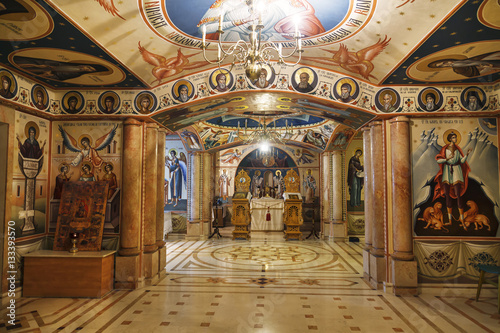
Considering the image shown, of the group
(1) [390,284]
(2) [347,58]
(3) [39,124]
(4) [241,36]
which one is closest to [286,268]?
(1) [390,284]

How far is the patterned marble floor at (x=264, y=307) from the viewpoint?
523 cm

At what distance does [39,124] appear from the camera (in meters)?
7.11

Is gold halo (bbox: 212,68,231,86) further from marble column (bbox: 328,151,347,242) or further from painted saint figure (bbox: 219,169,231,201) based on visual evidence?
painted saint figure (bbox: 219,169,231,201)

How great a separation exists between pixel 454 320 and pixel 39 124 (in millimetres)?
8758

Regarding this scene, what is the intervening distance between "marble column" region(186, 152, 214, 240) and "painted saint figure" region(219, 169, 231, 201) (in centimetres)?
374

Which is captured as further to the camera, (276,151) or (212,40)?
(276,151)

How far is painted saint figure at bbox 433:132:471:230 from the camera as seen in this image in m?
6.95

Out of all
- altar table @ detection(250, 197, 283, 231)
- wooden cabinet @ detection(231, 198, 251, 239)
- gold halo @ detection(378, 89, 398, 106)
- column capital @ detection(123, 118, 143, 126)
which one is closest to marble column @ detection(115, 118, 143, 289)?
column capital @ detection(123, 118, 143, 126)

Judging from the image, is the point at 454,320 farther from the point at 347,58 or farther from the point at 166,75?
the point at 166,75

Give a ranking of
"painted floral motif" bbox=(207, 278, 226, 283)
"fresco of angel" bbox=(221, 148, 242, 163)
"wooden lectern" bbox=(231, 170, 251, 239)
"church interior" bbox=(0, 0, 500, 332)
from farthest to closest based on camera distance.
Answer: "fresco of angel" bbox=(221, 148, 242, 163), "wooden lectern" bbox=(231, 170, 251, 239), "painted floral motif" bbox=(207, 278, 226, 283), "church interior" bbox=(0, 0, 500, 332)

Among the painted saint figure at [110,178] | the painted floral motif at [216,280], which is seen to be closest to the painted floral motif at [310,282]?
the painted floral motif at [216,280]

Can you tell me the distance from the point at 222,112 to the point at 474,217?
6.41 meters

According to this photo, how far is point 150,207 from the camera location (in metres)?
7.62

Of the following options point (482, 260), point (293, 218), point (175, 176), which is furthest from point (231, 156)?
point (482, 260)
